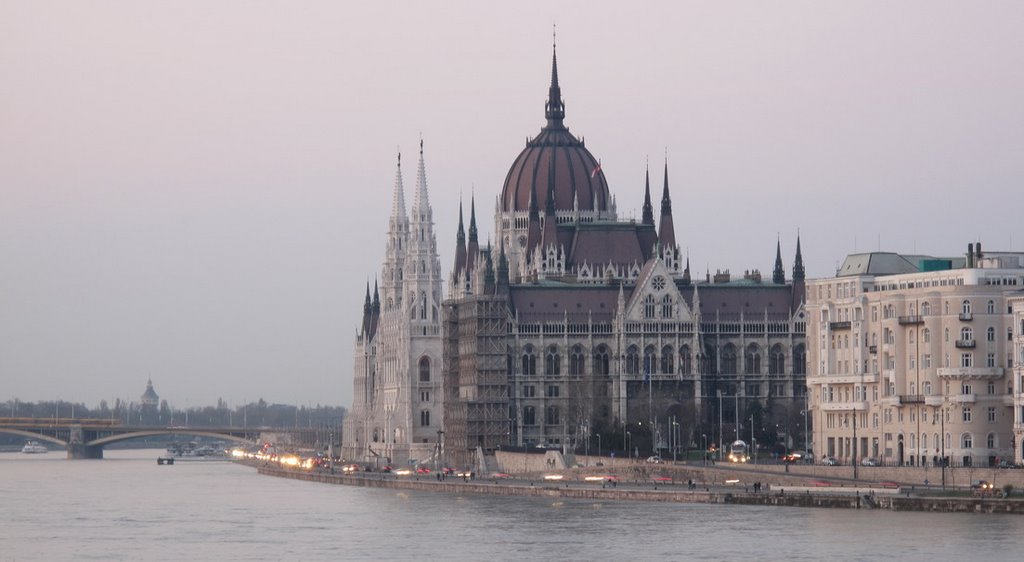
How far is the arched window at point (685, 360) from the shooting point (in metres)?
196

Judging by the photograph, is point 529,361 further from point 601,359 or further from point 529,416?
point 601,359

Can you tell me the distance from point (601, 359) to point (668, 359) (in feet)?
16.4

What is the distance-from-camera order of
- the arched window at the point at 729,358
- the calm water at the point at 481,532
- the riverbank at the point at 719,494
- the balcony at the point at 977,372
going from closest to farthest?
the calm water at the point at 481,532
the riverbank at the point at 719,494
the balcony at the point at 977,372
the arched window at the point at 729,358

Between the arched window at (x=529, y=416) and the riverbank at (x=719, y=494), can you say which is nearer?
the riverbank at (x=719, y=494)

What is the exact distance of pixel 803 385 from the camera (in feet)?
644

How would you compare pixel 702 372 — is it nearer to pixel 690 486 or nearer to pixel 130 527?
pixel 690 486

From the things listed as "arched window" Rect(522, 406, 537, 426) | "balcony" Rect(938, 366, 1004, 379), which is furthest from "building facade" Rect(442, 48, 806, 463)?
"balcony" Rect(938, 366, 1004, 379)

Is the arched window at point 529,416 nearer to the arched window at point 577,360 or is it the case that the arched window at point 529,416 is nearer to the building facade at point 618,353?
the building facade at point 618,353

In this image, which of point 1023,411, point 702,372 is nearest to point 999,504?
point 1023,411

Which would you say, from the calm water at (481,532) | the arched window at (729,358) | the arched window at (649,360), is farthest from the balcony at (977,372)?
the arched window at (729,358)

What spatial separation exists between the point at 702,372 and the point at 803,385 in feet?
25.4

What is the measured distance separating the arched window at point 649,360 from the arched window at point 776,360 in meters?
8.86

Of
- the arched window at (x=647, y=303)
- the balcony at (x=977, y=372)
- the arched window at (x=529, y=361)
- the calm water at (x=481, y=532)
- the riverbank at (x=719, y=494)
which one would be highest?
the arched window at (x=647, y=303)

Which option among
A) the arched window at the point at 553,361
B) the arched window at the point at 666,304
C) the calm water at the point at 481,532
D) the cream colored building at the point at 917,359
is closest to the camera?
the calm water at the point at 481,532
